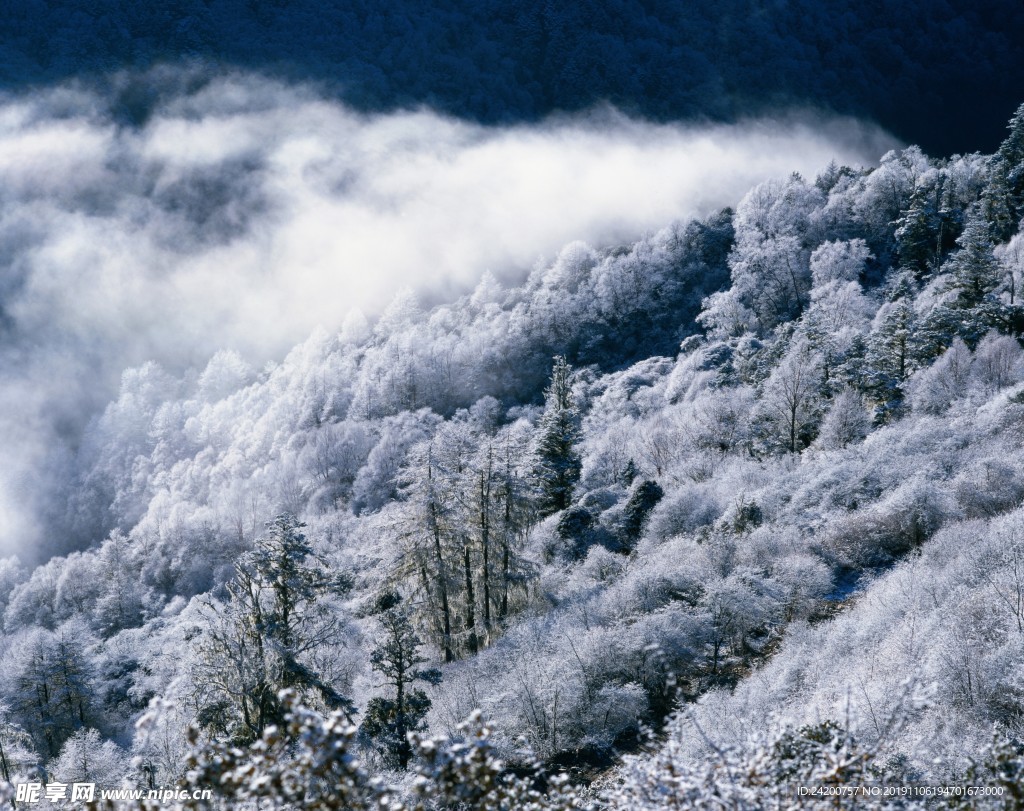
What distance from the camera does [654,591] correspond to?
2211cm

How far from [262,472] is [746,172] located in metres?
132

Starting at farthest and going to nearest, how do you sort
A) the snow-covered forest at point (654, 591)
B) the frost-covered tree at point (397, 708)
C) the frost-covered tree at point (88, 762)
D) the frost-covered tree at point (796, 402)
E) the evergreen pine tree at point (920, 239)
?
the evergreen pine tree at point (920, 239)
the frost-covered tree at point (796, 402)
the frost-covered tree at point (88, 762)
the frost-covered tree at point (397, 708)
the snow-covered forest at point (654, 591)

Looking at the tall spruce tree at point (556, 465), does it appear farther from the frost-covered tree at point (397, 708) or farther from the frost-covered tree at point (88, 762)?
the frost-covered tree at point (88, 762)

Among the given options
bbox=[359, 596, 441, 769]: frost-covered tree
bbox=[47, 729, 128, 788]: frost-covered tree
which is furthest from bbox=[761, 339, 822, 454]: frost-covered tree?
bbox=[47, 729, 128, 788]: frost-covered tree

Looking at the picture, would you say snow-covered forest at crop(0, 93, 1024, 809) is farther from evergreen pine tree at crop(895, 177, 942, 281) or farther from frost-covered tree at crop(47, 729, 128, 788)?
evergreen pine tree at crop(895, 177, 942, 281)

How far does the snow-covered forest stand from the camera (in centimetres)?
795

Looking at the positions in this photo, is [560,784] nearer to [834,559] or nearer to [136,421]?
[834,559]

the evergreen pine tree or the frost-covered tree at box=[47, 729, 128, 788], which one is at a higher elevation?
the evergreen pine tree

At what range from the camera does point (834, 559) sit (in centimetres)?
2166

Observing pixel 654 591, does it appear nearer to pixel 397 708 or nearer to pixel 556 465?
pixel 397 708

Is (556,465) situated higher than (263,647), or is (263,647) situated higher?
(263,647)

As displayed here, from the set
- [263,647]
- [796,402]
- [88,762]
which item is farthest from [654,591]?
Answer: [88,762]

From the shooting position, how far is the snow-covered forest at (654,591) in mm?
7953

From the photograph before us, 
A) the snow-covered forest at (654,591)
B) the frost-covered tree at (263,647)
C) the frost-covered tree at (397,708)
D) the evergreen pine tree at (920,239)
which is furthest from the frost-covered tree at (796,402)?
the evergreen pine tree at (920,239)
